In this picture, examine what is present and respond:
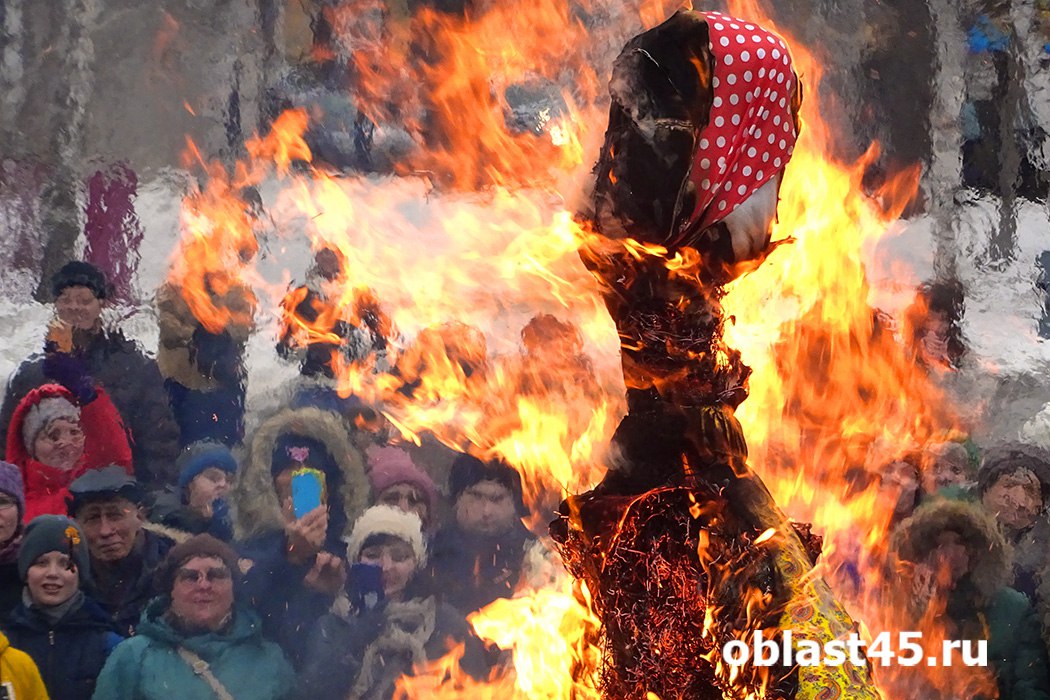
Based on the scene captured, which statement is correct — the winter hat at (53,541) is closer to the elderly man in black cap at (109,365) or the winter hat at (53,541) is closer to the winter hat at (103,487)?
the winter hat at (103,487)

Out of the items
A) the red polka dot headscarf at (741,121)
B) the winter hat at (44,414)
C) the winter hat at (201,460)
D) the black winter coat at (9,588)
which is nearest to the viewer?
the red polka dot headscarf at (741,121)

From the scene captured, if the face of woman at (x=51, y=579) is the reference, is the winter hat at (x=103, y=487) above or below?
above

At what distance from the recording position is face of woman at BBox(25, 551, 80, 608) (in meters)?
3.23

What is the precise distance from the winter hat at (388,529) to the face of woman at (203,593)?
1.39ft

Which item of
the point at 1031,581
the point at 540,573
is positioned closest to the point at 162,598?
the point at 540,573

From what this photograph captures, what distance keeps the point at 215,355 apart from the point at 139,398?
0.28 metres

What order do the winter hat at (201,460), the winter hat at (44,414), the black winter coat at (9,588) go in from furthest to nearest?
the winter hat at (201,460) < the winter hat at (44,414) < the black winter coat at (9,588)

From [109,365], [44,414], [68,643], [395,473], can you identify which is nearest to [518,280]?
[395,473]

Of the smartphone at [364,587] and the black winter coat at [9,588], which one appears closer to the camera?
the black winter coat at [9,588]

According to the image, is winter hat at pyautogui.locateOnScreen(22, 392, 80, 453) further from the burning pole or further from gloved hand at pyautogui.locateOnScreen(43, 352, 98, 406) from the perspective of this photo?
the burning pole

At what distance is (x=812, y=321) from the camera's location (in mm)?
3404

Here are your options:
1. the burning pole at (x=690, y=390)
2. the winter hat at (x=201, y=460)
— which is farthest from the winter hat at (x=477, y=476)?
the burning pole at (x=690, y=390)

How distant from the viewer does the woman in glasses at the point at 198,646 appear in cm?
331

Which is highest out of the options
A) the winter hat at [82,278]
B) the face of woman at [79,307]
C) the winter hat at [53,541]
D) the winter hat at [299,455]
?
the winter hat at [82,278]
